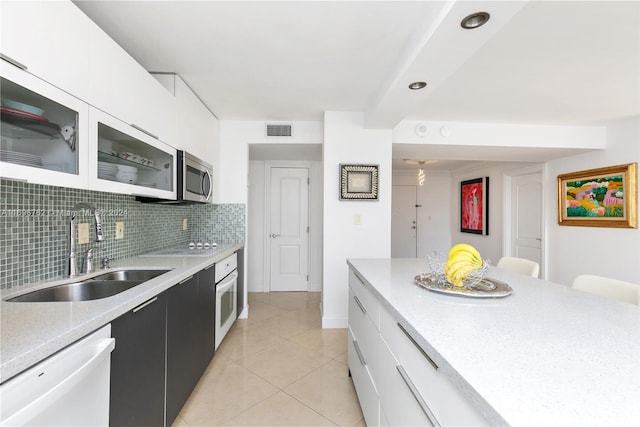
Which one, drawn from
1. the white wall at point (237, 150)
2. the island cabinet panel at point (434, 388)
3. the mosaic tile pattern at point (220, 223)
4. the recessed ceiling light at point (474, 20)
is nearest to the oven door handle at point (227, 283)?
the mosaic tile pattern at point (220, 223)

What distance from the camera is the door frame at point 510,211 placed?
14.0 feet

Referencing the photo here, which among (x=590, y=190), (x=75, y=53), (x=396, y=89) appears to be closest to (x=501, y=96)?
(x=396, y=89)

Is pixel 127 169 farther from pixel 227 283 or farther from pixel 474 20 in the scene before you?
pixel 474 20

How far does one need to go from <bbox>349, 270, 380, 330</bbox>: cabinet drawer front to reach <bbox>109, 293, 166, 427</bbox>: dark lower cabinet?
1032mm

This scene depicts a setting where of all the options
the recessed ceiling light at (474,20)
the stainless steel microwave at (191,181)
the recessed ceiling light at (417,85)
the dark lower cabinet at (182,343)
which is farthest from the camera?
the stainless steel microwave at (191,181)

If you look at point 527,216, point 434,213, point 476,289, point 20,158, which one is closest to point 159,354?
point 20,158

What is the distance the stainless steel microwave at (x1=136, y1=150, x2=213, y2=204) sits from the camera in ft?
7.29

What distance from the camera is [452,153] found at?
154 inches

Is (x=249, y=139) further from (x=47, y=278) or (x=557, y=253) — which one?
(x=557, y=253)

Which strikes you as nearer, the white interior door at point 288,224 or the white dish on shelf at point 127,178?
the white dish on shelf at point 127,178

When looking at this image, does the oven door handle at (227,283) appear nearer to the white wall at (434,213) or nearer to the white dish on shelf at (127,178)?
the white dish on shelf at (127,178)

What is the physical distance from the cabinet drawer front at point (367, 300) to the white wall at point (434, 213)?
5028mm

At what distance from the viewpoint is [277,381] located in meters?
2.10

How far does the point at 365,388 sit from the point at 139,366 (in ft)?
3.62
